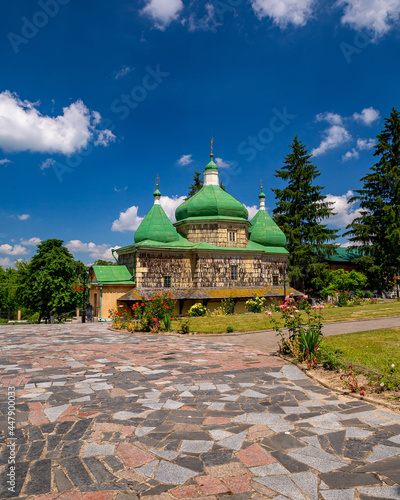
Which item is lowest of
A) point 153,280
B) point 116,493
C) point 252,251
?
point 116,493

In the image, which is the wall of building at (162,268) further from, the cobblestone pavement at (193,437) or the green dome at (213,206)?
the cobblestone pavement at (193,437)

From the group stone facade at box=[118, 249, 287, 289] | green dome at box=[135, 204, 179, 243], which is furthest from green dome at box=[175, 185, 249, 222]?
stone facade at box=[118, 249, 287, 289]

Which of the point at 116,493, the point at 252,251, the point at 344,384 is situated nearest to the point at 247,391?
the point at 344,384

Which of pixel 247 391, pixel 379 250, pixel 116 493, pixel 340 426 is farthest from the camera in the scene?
pixel 379 250

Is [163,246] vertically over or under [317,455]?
over

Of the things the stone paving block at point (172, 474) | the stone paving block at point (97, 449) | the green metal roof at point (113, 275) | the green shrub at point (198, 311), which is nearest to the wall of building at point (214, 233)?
the green metal roof at point (113, 275)

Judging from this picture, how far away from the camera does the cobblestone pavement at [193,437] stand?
3.35 m

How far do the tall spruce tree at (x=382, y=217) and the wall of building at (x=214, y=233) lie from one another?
14.2m

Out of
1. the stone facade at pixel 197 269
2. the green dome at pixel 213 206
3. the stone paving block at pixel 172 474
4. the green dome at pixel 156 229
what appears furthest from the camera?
the green dome at pixel 213 206

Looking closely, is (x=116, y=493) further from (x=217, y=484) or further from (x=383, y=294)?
(x=383, y=294)

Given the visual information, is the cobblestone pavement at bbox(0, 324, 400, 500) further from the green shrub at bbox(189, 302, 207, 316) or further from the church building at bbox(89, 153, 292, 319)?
the church building at bbox(89, 153, 292, 319)

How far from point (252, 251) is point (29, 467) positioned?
1022 inches

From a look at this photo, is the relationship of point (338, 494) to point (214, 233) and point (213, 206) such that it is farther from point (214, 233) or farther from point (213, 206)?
point (213, 206)

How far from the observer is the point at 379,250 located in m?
34.8
